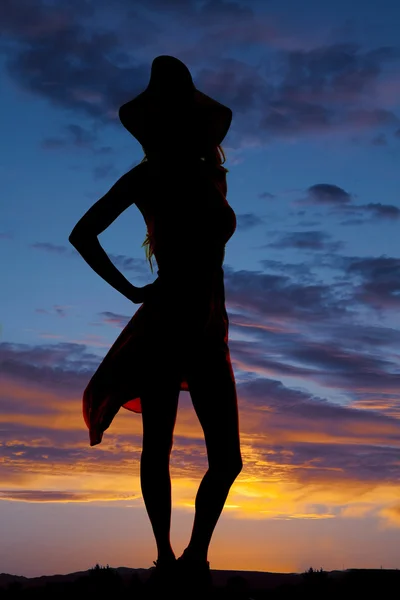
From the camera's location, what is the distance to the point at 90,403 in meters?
5.43

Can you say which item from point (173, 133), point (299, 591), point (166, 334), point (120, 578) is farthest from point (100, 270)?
point (299, 591)

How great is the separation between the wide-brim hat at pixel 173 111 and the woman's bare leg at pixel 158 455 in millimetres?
1708

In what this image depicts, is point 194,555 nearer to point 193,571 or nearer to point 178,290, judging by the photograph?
point 193,571

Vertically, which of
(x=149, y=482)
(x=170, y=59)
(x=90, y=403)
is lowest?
(x=149, y=482)

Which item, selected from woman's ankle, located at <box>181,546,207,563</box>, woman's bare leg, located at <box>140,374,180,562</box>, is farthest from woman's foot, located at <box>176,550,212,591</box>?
A: woman's bare leg, located at <box>140,374,180,562</box>

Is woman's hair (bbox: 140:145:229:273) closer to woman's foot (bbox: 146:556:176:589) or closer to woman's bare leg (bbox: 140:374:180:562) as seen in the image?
woman's bare leg (bbox: 140:374:180:562)

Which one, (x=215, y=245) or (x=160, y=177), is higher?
(x=160, y=177)

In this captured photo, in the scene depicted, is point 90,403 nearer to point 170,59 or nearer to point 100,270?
point 100,270

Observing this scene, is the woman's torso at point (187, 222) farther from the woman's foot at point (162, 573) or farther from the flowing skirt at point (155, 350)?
the woman's foot at point (162, 573)

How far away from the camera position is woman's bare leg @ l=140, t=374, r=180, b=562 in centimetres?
515

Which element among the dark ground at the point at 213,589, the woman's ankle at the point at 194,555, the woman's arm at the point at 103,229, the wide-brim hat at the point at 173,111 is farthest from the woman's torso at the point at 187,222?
the dark ground at the point at 213,589

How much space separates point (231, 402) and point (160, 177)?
5.33 feet

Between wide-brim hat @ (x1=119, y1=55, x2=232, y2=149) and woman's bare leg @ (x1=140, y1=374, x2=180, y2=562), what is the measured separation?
1.71 meters

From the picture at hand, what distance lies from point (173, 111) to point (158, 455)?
2.41 metres
